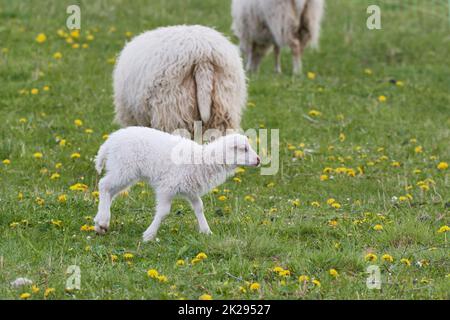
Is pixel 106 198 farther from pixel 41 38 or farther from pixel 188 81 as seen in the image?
pixel 41 38

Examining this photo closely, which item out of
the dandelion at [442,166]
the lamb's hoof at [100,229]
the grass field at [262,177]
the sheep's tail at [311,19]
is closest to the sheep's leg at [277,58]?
the grass field at [262,177]

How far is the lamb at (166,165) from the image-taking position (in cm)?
590

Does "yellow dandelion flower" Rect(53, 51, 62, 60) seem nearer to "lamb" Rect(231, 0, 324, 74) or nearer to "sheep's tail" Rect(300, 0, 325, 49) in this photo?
"lamb" Rect(231, 0, 324, 74)

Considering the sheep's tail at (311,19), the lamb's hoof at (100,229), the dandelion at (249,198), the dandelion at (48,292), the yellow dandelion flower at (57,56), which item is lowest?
the dandelion at (249,198)

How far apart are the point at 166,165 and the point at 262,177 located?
2.37 m

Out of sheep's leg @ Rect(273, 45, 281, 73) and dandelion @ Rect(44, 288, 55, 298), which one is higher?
sheep's leg @ Rect(273, 45, 281, 73)

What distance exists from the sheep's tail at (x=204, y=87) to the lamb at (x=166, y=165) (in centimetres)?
117

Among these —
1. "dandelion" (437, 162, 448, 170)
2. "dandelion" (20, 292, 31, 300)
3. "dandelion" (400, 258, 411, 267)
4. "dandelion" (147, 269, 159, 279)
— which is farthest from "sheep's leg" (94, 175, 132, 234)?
"dandelion" (437, 162, 448, 170)

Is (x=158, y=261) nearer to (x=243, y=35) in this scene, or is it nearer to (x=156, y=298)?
(x=156, y=298)

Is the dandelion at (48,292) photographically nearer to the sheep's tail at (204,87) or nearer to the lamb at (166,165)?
the lamb at (166,165)

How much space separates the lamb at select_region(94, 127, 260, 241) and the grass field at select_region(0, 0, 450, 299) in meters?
0.26

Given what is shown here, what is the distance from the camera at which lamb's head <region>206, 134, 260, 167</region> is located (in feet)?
19.1
